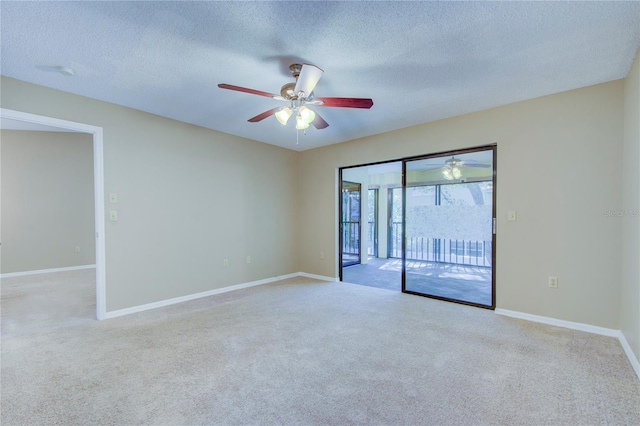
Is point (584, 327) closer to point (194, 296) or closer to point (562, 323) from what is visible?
point (562, 323)

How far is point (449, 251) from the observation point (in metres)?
4.19

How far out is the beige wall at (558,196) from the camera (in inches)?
110

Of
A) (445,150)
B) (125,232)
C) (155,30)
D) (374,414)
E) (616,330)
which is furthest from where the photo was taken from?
(445,150)

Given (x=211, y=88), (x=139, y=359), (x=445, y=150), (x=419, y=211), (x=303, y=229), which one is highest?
(x=211, y=88)

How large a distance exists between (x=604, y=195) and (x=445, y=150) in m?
1.63

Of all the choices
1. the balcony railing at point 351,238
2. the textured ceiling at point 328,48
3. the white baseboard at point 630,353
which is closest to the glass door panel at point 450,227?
the textured ceiling at point 328,48

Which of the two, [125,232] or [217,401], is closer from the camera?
[217,401]

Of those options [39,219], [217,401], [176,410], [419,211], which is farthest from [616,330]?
[39,219]

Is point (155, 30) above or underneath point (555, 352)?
above

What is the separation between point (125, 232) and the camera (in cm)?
344

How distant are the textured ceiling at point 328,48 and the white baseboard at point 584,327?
7.72 ft

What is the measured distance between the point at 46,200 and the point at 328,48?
6.84 meters

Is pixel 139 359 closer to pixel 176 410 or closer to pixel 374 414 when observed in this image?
pixel 176 410

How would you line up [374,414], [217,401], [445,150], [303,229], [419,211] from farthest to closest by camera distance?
[303,229]
[419,211]
[445,150]
[217,401]
[374,414]
